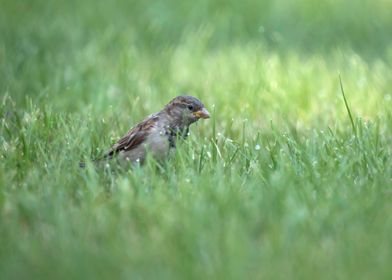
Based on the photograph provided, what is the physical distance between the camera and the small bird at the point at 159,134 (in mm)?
5332

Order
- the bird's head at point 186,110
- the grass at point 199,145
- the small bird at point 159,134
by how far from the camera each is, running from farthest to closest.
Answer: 1. the bird's head at point 186,110
2. the small bird at point 159,134
3. the grass at point 199,145

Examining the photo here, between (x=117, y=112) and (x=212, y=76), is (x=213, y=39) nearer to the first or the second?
(x=212, y=76)

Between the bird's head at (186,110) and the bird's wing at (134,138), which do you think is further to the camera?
the bird's head at (186,110)

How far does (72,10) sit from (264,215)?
609cm

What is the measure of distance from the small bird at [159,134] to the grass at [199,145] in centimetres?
14

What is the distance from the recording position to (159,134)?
17.9 ft

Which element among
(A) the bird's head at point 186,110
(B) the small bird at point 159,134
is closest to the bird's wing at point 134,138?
(B) the small bird at point 159,134

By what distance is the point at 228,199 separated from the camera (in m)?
4.27

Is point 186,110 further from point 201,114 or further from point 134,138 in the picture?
point 134,138

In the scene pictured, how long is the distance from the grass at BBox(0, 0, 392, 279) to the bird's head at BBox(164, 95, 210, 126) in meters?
0.17

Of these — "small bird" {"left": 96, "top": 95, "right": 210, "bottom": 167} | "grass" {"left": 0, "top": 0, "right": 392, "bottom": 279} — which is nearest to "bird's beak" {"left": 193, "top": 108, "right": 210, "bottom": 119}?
"small bird" {"left": 96, "top": 95, "right": 210, "bottom": 167}

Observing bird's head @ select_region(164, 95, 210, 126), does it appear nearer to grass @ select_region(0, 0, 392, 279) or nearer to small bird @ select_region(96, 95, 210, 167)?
small bird @ select_region(96, 95, 210, 167)

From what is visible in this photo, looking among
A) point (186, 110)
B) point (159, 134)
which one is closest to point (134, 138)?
point (159, 134)

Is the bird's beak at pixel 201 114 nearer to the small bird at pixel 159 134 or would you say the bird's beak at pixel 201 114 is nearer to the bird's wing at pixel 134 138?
the small bird at pixel 159 134
